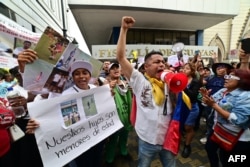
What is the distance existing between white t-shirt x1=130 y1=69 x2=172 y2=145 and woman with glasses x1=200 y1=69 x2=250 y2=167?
620 mm

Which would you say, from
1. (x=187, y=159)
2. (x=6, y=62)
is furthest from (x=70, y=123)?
(x=187, y=159)

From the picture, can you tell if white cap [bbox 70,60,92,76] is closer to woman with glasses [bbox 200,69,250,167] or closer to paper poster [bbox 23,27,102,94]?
paper poster [bbox 23,27,102,94]

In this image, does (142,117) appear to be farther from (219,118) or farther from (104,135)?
(219,118)

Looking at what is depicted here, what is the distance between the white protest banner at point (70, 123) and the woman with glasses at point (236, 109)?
1145 millimetres

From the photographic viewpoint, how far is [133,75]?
68.7 inches

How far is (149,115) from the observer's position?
5.51 feet

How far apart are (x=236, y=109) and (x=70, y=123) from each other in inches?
64.9

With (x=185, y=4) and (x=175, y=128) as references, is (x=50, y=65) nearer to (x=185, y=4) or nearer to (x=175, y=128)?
(x=175, y=128)

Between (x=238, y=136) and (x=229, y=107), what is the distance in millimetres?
315

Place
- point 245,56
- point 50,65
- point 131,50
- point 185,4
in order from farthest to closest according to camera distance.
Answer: point 131,50
point 185,4
point 245,56
point 50,65

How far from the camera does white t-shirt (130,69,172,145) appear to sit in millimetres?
1688

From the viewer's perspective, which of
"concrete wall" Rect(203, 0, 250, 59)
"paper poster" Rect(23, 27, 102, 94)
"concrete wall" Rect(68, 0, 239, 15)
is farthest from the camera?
"concrete wall" Rect(203, 0, 250, 59)

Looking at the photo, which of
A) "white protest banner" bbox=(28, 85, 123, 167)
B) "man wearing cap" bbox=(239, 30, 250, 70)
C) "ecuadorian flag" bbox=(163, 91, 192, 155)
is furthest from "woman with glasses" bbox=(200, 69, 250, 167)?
"white protest banner" bbox=(28, 85, 123, 167)

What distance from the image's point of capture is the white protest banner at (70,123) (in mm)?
1493
